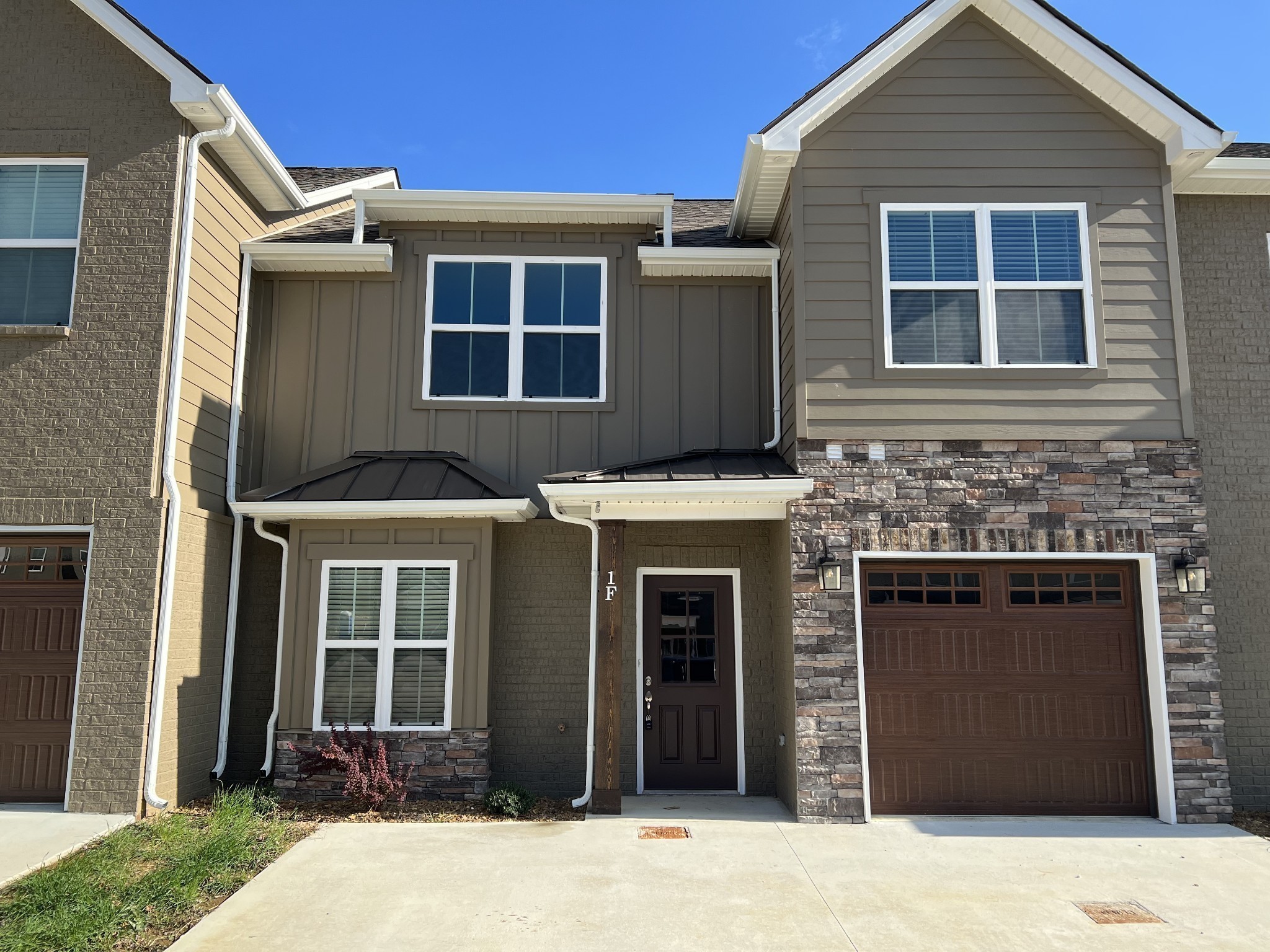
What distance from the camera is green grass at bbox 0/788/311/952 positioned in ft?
16.3

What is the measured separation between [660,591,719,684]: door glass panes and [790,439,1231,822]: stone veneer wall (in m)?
1.48

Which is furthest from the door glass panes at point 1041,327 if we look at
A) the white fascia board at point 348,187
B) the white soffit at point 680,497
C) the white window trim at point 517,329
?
the white fascia board at point 348,187

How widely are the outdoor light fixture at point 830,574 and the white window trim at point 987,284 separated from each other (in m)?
1.80

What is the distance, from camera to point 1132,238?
832 cm

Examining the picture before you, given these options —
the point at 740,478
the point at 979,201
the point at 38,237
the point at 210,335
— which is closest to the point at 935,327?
the point at 979,201

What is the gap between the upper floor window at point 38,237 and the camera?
26.9ft

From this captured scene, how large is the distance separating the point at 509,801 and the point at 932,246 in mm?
6115

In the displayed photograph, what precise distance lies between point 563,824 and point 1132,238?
7.08 meters

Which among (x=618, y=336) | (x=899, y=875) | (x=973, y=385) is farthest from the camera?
(x=618, y=336)

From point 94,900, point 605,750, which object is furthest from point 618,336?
point 94,900

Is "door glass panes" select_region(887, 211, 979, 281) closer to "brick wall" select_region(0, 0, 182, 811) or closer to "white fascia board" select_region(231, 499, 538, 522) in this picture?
"white fascia board" select_region(231, 499, 538, 522)

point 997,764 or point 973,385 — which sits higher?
point 973,385

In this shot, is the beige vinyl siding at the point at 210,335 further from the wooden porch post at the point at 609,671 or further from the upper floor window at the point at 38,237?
the wooden porch post at the point at 609,671

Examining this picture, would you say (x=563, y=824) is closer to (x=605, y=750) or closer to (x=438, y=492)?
(x=605, y=750)
